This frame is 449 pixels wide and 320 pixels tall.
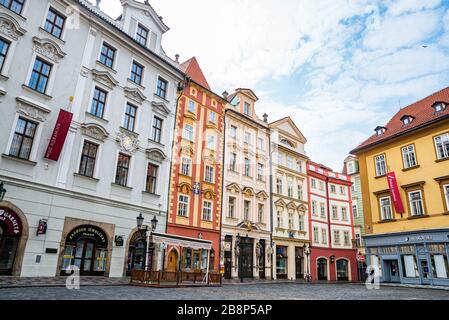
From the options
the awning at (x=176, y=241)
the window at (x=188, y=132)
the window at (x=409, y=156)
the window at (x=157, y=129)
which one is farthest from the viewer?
the window at (x=188, y=132)

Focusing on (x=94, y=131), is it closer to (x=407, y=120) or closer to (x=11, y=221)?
(x=11, y=221)

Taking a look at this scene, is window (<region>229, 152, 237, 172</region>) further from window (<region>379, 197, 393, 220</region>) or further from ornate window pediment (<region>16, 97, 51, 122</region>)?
ornate window pediment (<region>16, 97, 51, 122</region>)

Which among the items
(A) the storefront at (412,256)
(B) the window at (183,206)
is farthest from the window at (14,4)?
(A) the storefront at (412,256)

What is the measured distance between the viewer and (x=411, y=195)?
24.5 m

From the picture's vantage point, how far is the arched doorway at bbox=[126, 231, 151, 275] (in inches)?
803

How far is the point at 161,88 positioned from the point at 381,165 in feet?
66.1

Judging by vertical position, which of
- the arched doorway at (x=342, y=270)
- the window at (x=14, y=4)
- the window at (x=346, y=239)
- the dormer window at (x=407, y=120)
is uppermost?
the window at (x=14, y=4)

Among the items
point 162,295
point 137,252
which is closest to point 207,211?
point 137,252

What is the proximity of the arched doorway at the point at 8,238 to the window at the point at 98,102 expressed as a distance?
25.4 feet

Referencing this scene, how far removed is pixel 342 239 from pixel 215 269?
2195 centimetres

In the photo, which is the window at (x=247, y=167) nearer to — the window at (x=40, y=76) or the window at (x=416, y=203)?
the window at (x=416, y=203)

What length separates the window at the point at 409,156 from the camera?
25.1 metres
